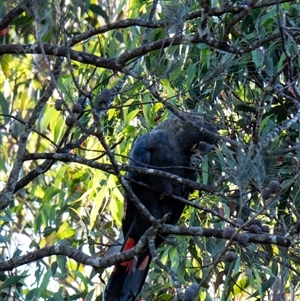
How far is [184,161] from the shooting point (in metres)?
3.45

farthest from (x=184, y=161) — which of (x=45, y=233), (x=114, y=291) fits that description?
(x=45, y=233)

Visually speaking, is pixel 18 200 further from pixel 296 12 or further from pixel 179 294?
pixel 179 294

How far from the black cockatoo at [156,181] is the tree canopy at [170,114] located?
0.22 feet

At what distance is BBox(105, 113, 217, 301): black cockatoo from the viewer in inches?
129

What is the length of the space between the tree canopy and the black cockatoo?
2.7 inches

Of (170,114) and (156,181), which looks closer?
(156,181)

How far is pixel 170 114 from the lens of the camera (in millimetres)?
3594

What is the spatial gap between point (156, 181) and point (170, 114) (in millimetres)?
396

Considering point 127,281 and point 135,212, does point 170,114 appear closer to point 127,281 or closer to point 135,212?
point 135,212

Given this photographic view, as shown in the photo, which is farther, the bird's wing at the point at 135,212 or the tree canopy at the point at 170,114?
the bird's wing at the point at 135,212

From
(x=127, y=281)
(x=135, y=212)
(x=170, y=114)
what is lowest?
(x=127, y=281)

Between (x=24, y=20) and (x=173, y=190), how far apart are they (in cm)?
131

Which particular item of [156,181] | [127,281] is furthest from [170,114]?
[127,281]

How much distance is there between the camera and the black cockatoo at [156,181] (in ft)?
10.7
